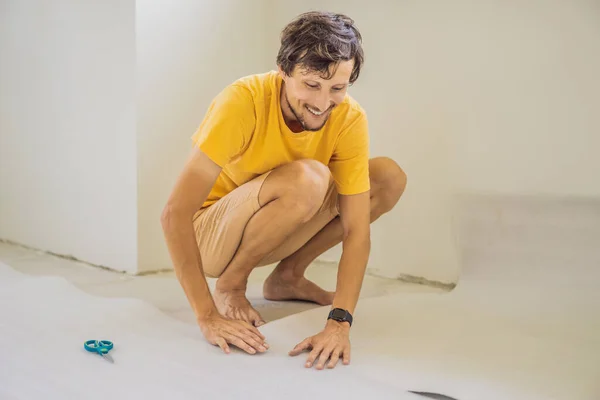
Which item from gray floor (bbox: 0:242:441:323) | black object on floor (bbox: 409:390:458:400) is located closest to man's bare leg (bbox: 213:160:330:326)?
gray floor (bbox: 0:242:441:323)

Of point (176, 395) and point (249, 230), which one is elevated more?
point (249, 230)

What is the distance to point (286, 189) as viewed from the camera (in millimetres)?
1622

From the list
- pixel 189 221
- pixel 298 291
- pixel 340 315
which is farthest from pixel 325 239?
pixel 189 221

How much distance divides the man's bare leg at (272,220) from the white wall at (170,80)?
2.21ft

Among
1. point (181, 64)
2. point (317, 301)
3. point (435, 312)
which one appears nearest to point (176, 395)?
point (317, 301)

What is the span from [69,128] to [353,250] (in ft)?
5.04

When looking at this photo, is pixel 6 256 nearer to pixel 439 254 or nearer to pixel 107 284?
pixel 107 284

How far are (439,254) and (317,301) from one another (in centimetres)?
54

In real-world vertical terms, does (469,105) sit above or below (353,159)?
above

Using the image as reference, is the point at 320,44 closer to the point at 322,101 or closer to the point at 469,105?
the point at 322,101

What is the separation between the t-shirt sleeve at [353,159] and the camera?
163cm

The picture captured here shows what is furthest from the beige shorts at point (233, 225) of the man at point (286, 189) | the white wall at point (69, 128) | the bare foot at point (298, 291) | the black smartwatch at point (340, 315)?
the white wall at point (69, 128)

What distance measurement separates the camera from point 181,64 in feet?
7.79

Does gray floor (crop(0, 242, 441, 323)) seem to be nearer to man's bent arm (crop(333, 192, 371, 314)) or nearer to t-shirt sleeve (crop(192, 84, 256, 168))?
man's bent arm (crop(333, 192, 371, 314))
